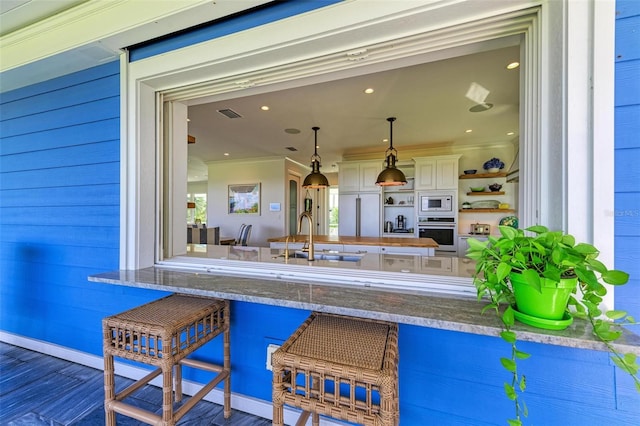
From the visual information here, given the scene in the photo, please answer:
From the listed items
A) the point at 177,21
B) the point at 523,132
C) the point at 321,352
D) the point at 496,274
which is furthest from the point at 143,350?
the point at 523,132

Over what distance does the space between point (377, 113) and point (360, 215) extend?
2388mm

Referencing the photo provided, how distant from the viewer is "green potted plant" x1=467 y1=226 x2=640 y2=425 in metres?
0.72

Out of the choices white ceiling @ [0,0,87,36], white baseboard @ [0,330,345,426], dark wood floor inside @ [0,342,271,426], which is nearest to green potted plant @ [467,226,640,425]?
white baseboard @ [0,330,345,426]

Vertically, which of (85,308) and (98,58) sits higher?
(98,58)

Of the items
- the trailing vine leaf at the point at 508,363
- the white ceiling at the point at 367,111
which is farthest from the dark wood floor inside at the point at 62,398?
the white ceiling at the point at 367,111

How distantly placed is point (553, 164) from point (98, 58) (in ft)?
8.68

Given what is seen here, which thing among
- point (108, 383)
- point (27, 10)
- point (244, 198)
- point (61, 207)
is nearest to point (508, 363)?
point (108, 383)

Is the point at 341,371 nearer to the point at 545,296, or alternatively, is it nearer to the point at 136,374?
the point at 545,296

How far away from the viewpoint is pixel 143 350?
127 cm

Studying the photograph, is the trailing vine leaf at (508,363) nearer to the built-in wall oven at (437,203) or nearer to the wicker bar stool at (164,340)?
the wicker bar stool at (164,340)

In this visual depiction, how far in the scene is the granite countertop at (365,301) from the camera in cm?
79

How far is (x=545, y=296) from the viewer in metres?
0.79

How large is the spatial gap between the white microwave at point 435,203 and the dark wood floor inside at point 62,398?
14.2ft

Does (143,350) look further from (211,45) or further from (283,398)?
(211,45)
